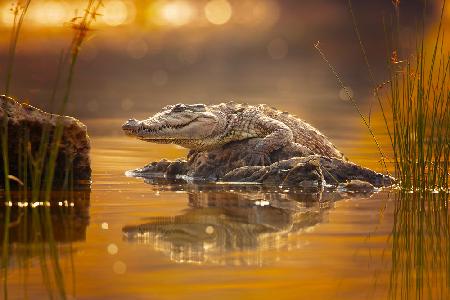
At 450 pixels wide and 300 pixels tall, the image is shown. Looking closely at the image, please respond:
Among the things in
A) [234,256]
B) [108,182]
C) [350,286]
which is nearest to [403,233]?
[234,256]

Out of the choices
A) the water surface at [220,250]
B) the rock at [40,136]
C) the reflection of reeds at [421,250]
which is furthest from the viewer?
the rock at [40,136]

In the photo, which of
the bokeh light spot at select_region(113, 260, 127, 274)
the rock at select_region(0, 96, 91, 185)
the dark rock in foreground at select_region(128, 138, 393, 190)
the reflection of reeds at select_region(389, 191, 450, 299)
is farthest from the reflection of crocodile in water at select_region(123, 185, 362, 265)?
the rock at select_region(0, 96, 91, 185)

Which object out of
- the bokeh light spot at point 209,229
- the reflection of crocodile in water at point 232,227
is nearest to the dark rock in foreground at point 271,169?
the reflection of crocodile in water at point 232,227

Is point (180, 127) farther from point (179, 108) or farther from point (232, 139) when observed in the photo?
point (232, 139)

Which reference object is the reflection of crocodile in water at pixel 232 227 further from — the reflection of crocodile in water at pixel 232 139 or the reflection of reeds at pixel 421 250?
the reflection of crocodile in water at pixel 232 139

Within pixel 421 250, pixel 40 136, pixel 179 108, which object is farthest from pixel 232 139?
pixel 421 250

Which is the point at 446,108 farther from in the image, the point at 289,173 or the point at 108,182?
the point at 108,182

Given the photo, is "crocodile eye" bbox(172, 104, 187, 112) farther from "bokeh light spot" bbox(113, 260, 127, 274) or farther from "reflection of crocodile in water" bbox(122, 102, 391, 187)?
"bokeh light spot" bbox(113, 260, 127, 274)
